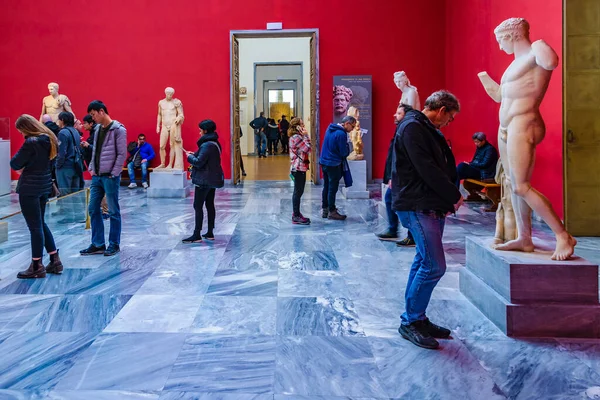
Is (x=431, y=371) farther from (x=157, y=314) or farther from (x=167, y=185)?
(x=167, y=185)

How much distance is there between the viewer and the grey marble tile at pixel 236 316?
3895 millimetres

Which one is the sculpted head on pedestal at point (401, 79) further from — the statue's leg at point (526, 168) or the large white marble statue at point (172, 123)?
the large white marble statue at point (172, 123)

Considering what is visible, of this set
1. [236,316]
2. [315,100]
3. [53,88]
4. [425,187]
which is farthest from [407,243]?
[53,88]

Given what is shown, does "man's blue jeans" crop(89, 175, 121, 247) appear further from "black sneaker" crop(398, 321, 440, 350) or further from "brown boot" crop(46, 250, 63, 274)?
"black sneaker" crop(398, 321, 440, 350)

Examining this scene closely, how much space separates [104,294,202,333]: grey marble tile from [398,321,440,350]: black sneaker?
1580 millimetres

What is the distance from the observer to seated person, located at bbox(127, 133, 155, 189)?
519 inches

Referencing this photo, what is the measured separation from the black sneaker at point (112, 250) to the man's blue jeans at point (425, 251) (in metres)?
3.88

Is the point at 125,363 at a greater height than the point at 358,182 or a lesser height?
lesser

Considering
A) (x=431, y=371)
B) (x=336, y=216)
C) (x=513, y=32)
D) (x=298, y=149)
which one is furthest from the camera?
(x=336, y=216)

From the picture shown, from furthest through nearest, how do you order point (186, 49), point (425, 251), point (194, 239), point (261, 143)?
point (261, 143), point (186, 49), point (194, 239), point (425, 251)

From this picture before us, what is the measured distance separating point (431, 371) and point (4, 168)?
1124 cm

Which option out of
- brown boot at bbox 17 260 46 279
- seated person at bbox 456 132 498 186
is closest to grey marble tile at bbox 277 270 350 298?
brown boot at bbox 17 260 46 279

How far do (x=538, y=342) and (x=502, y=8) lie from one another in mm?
7831

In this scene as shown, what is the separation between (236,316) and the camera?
419cm
